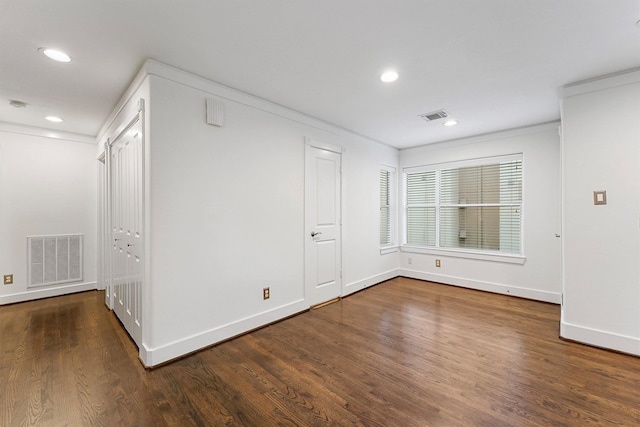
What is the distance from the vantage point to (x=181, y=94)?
243 centimetres

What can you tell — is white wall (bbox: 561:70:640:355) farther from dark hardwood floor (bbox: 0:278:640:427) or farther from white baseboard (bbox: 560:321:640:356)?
dark hardwood floor (bbox: 0:278:640:427)

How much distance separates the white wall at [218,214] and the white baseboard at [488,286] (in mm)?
2564

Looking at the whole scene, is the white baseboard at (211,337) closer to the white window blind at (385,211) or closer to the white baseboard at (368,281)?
the white baseboard at (368,281)

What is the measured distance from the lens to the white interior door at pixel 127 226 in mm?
2486

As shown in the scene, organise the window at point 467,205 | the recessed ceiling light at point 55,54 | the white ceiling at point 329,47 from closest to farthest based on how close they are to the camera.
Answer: the white ceiling at point 329,47 → the recessed ceiling light at point 55,54 → the window at point 467,205

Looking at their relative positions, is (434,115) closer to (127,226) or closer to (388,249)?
(388,249)

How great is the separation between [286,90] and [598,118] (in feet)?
9.71

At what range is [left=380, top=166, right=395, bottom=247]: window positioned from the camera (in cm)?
515

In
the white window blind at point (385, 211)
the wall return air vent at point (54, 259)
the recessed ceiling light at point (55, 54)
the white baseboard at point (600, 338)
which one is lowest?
the white baseboard at point (600, 338)

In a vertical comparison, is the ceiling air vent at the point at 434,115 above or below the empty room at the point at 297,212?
above

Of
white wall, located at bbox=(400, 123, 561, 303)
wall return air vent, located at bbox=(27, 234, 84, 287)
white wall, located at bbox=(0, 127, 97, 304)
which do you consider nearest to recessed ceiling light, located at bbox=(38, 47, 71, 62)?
white wall, located at bbox=(0, 127, 97, 304)

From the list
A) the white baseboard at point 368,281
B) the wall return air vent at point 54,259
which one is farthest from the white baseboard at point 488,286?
the wall return air vent at point 54,259

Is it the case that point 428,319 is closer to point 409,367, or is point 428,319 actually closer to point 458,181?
point 409,367

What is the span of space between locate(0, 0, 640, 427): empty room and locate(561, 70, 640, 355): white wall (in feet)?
0.05
